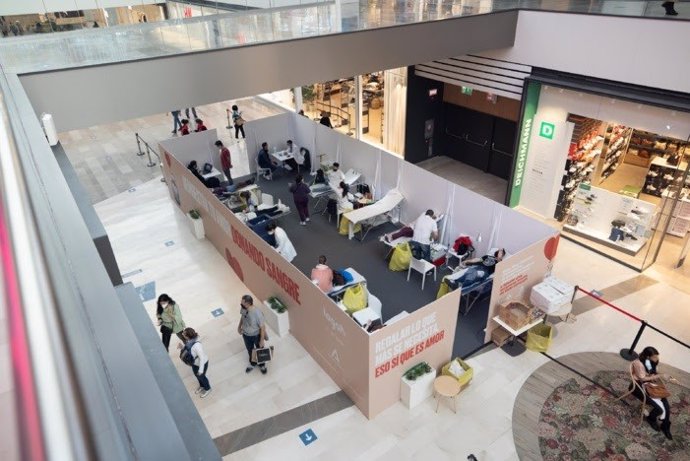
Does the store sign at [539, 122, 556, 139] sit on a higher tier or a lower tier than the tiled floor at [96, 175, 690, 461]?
higher

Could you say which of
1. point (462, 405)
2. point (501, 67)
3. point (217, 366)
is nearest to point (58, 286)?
point (462, 405)

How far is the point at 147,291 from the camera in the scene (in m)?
9.71

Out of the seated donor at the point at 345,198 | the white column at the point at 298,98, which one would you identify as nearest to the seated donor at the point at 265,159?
the seated donor at the point at 345,198

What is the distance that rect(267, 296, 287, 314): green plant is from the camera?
27.2ft

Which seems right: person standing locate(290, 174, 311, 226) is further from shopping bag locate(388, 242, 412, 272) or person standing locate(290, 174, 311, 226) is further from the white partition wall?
the white partition wall

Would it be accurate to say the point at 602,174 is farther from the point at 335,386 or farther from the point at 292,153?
the point at 335,386

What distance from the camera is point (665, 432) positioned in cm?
661

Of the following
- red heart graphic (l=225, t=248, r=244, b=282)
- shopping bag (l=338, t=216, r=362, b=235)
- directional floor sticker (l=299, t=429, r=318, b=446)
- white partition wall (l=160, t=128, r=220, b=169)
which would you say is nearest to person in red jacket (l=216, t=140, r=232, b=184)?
white partition wall (l=160, t=128, r=220, b=169)

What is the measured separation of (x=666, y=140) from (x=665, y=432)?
8345 mm

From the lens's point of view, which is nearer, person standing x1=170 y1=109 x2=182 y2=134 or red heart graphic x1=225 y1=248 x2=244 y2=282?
red heart graphic x1=225 y1=248 x2=244 y2=282

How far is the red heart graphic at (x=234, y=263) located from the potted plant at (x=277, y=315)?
1477 mm

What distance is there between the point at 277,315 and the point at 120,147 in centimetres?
1214

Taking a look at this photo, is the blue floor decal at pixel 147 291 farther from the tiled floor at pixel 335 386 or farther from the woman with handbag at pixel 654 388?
the woman with handbag at pixel 654 388

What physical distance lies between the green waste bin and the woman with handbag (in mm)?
1379
